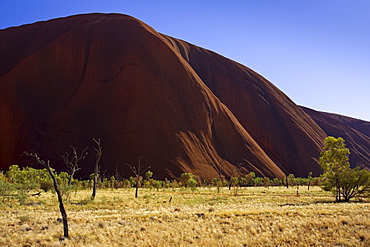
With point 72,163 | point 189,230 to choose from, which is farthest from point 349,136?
point 189,230

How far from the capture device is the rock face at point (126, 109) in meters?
55.2

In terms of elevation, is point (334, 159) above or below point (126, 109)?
below

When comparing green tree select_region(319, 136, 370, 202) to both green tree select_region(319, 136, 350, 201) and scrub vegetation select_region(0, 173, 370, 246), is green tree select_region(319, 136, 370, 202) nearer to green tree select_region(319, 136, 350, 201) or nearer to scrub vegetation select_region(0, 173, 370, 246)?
green tree select_region(319, 136, 350, 201)

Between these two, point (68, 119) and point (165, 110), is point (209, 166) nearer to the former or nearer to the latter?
point (165, 110)

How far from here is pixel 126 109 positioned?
61281 mm

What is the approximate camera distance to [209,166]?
58.5m

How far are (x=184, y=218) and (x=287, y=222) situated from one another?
Result: 4.81m

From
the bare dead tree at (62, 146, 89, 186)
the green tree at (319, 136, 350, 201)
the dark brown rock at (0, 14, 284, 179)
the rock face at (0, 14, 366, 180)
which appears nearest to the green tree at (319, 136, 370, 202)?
the green tree at (319, 136, 350, 201)

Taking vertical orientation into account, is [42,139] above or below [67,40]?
below

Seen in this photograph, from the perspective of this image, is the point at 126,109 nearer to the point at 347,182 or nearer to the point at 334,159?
the point at 334,159

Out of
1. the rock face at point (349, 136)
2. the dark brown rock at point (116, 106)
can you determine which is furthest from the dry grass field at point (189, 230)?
the rock face at point (349, 136)

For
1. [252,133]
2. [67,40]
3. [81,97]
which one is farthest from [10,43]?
[252,133]

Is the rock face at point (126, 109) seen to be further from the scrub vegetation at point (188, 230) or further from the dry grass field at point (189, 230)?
the dry grass field at point (189, 230)

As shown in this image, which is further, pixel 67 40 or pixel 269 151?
pixel 269 151
